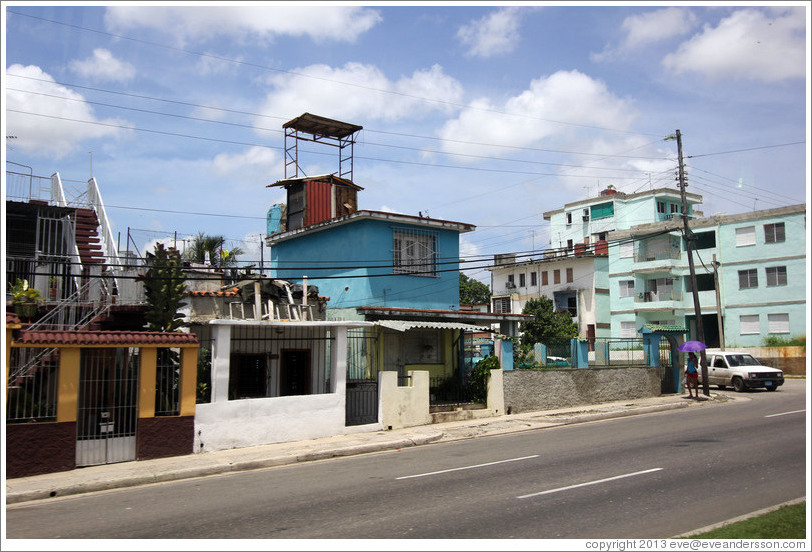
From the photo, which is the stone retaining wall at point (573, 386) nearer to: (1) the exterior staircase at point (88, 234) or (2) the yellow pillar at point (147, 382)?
(2) the yellow pillar at point (147, 382)

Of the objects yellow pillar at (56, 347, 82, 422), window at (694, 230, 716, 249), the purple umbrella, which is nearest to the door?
yellow pillar at (56, 347, 82, 422)

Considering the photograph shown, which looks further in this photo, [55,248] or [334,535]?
[55,248]

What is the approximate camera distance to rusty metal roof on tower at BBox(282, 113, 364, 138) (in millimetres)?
30031

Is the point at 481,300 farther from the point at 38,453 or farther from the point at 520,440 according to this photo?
the point at 38,453

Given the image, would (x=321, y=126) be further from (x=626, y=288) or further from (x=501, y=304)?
(x=501, y=304)

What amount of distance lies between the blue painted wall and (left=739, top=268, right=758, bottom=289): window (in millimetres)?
27591

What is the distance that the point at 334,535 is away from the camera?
24.7 ft

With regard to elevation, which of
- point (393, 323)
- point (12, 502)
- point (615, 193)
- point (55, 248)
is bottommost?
point (12, 502)

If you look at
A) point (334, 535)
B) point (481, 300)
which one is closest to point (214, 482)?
point (334, 535)

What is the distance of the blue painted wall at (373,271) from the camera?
24.9 metres

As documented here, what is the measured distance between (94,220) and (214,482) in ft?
44.6

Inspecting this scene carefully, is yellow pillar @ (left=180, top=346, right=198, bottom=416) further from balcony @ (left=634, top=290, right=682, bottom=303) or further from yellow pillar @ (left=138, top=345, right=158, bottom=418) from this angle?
balcony @ (left=634, top=290, right=682, bottom=303)

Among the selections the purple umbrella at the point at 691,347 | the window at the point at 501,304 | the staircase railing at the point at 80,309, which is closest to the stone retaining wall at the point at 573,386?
the purple umbrella at the point at 691,347

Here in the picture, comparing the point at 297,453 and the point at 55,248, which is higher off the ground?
the point at 55,248
